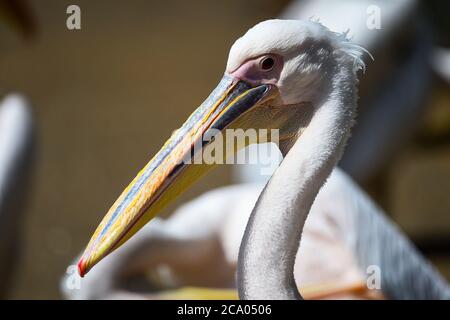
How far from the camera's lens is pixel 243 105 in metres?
1.85

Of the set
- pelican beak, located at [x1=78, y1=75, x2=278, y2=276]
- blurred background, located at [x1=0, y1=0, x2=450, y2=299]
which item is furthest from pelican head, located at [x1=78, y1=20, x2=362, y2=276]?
blurred background, located at [x1=0, y1=0, x2=450, y2=299]

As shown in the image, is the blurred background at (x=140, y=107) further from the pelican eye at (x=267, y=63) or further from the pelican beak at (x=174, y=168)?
the pelican eye at (x=267, y=63)

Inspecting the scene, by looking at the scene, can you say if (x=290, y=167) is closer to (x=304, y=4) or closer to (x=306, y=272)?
(x=306, y=272)

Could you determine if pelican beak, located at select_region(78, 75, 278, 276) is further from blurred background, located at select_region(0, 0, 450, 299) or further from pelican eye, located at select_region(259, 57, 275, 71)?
blurred background, located at select_region(0, 0, 450, 299)

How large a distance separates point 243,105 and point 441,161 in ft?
15.1

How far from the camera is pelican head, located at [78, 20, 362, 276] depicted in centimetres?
180

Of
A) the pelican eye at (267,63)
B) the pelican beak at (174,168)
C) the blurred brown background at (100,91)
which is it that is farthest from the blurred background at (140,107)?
the pelican eye at (267,63)

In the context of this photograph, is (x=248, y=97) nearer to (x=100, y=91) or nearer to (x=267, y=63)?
(x=267, y=63)

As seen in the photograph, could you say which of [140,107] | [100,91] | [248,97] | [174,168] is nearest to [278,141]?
[248,97]

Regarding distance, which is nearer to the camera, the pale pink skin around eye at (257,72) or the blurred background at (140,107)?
the pale pink skin around eye at (257,72)

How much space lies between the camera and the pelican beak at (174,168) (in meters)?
1.79

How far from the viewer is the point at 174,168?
1824 mm

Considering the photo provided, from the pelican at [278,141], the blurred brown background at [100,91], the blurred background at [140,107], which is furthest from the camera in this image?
the blurred brown background at [100,91]
